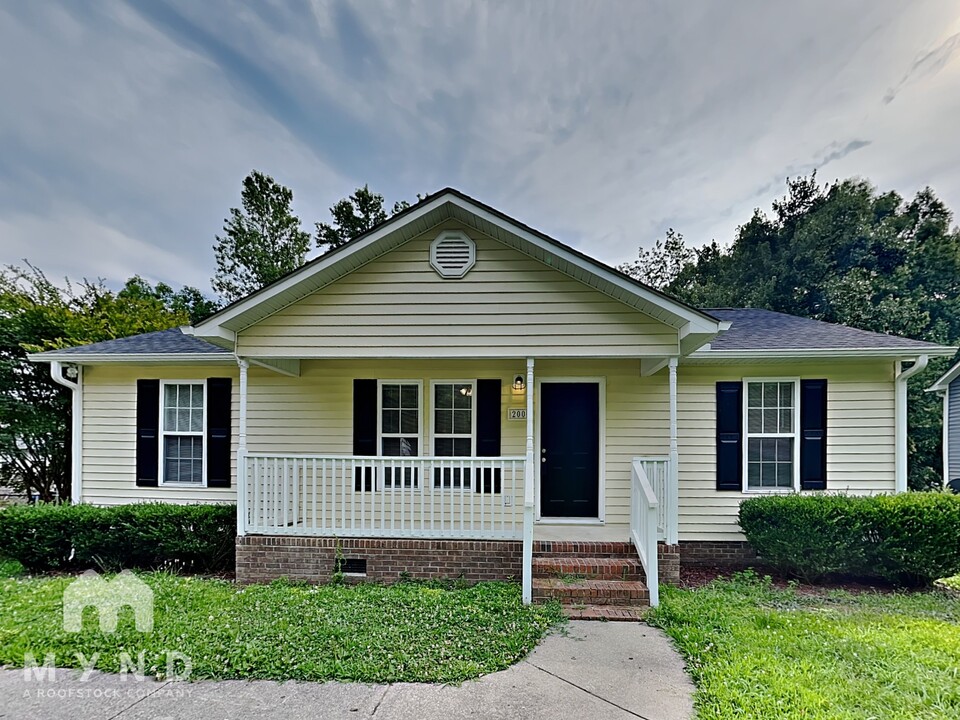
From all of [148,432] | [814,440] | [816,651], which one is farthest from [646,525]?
[148,432]

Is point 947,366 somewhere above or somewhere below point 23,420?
above

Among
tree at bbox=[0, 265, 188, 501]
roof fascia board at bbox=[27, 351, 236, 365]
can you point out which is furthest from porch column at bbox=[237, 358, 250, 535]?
tree at bbox=[0, 265, 188, 501]

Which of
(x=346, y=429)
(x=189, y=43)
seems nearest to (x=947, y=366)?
(x=346, y=429)

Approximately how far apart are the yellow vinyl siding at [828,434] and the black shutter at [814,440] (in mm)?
88

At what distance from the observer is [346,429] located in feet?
21.1

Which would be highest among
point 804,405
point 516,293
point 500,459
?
point 516,293

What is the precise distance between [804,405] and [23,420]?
12334 millimetres

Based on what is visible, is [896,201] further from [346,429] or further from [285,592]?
[285,592]

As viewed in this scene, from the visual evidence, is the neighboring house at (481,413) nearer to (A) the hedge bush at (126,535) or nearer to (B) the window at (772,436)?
(B) the window at (772,436)

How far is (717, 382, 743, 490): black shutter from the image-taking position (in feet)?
20.2

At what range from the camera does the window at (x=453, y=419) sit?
639cm

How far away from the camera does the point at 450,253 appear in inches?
209

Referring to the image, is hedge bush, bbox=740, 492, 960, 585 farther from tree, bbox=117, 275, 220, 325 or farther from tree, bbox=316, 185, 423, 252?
tree, bbox=117, 275, 220, 325

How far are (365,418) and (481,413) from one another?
1.66 metres
